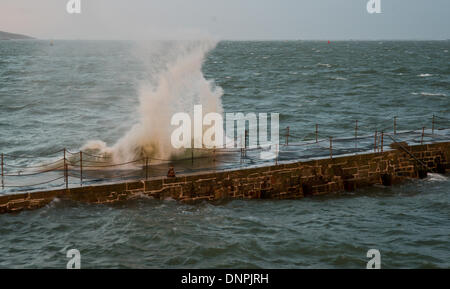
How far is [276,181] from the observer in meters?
16.2

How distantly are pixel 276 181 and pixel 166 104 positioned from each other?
19.8 ft

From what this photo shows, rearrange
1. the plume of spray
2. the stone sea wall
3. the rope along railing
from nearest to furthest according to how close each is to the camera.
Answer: the stone sea wall < the rope along railing < the plume of spray

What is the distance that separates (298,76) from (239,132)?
35.8 m

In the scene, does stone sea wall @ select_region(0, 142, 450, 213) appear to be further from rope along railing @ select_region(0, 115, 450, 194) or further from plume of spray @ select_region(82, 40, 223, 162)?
plume of spray @ select_region(82, 40, 223, 162)

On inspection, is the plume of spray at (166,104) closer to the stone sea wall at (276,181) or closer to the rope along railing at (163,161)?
the rope along railing at (163,161)

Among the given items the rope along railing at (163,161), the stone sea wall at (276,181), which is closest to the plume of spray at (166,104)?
the rope along railing at (163,161)

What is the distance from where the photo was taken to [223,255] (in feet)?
40.0

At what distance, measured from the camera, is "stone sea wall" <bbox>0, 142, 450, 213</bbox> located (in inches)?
547

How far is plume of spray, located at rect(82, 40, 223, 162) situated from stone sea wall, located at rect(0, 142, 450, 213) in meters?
2.96

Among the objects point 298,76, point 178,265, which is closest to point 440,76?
point 298,76

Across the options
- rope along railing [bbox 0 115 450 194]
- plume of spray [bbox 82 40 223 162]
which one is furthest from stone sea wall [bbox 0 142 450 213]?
plume of spray [bbox 82 40 223 162]

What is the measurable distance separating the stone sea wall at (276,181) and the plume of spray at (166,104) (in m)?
2.96

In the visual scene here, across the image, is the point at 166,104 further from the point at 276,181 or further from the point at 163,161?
the point at 276,181
